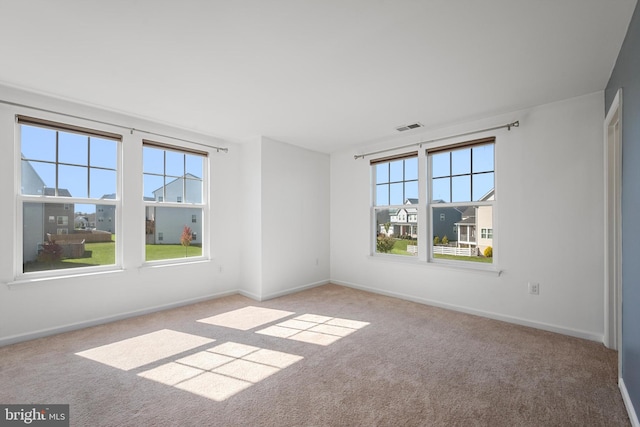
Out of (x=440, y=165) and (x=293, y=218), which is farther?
(x=293, y=218)

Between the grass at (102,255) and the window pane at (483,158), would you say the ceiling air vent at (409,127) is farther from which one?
the grass at (102,255)

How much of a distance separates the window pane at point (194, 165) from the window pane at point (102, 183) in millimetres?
962

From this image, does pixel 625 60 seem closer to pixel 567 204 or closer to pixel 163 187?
pixel 567 204

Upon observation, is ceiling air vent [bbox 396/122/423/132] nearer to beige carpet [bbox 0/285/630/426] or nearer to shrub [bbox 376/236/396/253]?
shrub [bbox 376/236/396/253]

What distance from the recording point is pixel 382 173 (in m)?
4.82

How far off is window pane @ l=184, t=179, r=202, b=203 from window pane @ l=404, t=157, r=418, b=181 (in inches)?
127

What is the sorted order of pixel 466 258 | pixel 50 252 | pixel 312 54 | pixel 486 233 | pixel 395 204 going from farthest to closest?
1. pixel 395 204
2. pixel 466 258
3. pixel 486 233
4. pixel 50 252
5. pixel 312 54

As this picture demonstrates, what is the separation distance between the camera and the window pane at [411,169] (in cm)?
435

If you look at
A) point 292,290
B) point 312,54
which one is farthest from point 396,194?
point 312,54

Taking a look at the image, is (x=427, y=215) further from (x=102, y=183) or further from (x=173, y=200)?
(x=102, y=183)

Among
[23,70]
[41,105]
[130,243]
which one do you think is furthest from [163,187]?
[23,70]

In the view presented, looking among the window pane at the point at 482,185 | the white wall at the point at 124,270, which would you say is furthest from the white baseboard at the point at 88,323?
the window pane at the point at 482,185

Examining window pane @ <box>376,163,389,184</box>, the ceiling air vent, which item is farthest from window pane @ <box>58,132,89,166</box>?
window pane @ <box>376,163,389,184</box>

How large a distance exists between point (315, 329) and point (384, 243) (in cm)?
213
